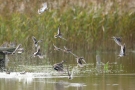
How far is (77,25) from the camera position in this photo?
25.2 m

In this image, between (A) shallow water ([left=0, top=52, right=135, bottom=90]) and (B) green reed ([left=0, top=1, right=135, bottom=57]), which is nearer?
(A) shallow water ([left=0, top=52, right=135, bottom=90])

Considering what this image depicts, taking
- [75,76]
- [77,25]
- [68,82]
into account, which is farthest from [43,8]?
Answer: [68,82]

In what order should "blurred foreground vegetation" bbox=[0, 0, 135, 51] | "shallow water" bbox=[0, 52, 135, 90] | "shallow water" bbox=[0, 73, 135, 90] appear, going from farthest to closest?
1. "blurred foreground vegetation" bbox=[0, 0, 135, 51]
2. "shallow water" bbox=[0, 52, 135, 90]
3. "shallow water" bbox=[0, 73, 135, 90]

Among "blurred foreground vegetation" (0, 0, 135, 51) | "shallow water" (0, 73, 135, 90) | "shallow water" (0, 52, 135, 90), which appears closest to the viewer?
"shallow water" (0, 73, 135, 90)

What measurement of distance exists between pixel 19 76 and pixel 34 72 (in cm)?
73

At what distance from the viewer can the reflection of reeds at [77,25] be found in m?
24.9

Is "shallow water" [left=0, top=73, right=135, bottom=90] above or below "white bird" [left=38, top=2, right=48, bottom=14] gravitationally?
below

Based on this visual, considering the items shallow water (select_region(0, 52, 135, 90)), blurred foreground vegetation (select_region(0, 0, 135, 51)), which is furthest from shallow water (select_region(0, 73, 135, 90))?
blurred foreground vegetation (select_region(0, 0, 135, 51))

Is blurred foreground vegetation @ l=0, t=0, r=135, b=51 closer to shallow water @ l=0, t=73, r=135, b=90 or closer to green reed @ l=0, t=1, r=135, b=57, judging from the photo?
green reed @ l=0, t=1, r=135, b=57

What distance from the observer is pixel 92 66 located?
69.4 ft

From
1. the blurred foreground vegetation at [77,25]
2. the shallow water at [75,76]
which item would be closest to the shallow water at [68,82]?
the shallow water at [75,76]

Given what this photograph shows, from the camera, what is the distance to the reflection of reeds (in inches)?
981

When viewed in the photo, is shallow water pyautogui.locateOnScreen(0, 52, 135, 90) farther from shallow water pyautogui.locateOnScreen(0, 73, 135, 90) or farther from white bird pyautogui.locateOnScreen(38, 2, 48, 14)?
white bird pyautogui.locateOnScreen(38, 2, 48, 14)

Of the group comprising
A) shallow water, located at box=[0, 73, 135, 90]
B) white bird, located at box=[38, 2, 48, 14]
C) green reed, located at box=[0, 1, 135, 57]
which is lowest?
shallow water, located at box=[0, 73, 135, 90]
